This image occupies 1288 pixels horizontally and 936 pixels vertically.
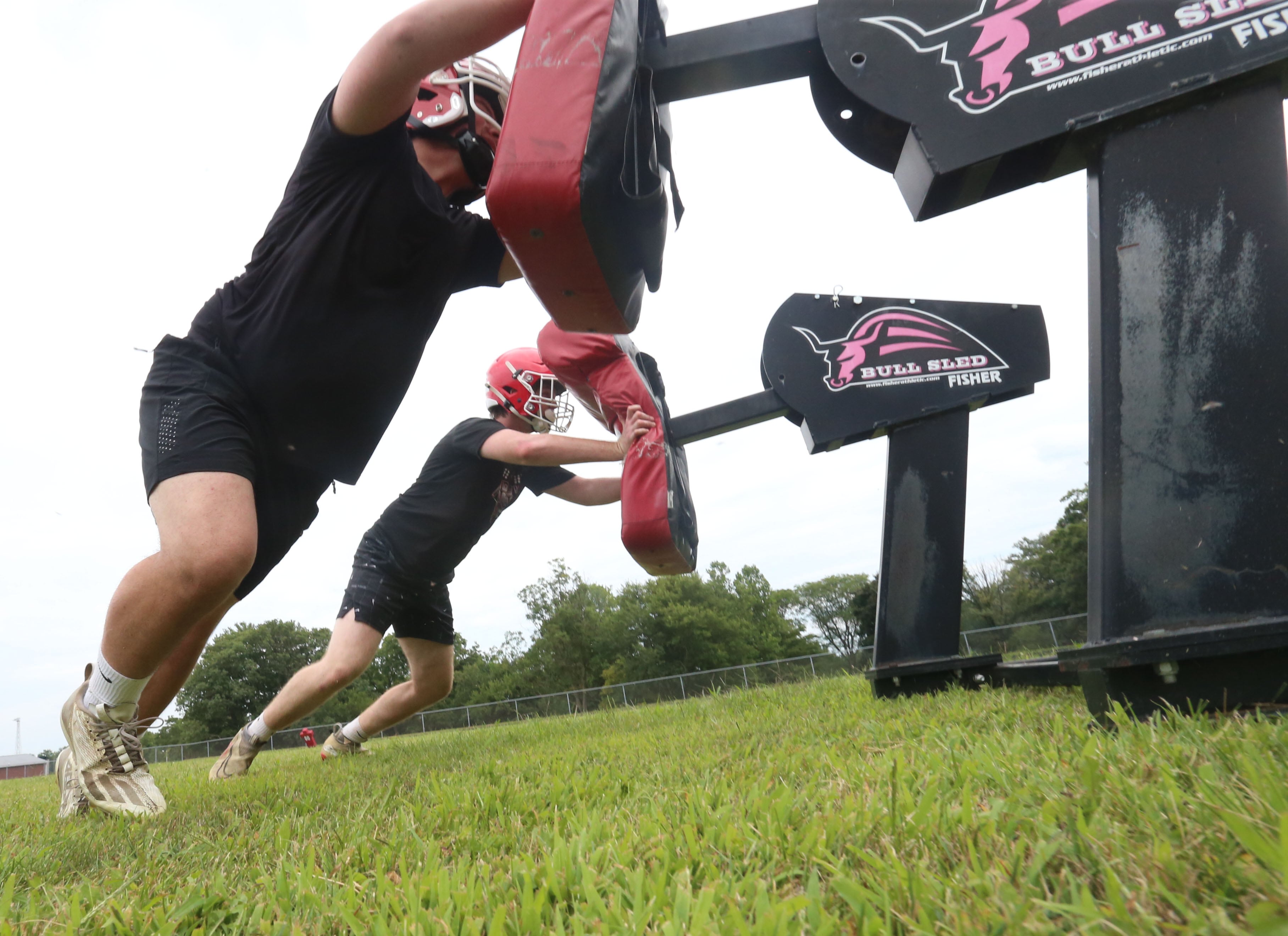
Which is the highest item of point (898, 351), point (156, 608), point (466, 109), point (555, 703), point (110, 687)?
point (466, 109)

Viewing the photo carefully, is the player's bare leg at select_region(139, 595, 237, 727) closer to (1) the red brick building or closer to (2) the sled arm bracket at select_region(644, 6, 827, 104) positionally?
(2) the sled arm bracket at select_region(644, 6, 827, 104)

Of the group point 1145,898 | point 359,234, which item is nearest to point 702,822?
point 1145,898

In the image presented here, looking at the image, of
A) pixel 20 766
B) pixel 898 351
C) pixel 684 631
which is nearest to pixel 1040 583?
pixel 684 631

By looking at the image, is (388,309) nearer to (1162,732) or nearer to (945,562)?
(1162,732)

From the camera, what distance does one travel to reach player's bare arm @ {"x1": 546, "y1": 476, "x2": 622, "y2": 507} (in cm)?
452

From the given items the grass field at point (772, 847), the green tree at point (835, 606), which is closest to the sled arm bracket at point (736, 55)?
the grass field at point (772, 847)

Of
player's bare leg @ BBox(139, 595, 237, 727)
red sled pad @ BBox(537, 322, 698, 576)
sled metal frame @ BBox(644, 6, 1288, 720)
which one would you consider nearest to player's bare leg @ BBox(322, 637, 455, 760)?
player's bare leg @ BBox(139, 595, 237, 727)

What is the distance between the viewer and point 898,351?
3.83 meters

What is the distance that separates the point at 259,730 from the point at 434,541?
1.54 m

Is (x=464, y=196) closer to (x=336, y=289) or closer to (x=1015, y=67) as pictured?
(x=336, y=289)

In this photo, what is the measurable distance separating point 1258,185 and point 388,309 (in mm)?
2374

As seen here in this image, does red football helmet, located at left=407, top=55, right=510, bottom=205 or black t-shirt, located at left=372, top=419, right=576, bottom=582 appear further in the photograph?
black t-shirt, located at left=372, top=419, right=576, bottom=582

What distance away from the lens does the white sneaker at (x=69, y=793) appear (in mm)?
2375

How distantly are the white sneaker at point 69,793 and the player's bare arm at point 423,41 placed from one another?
229cm
